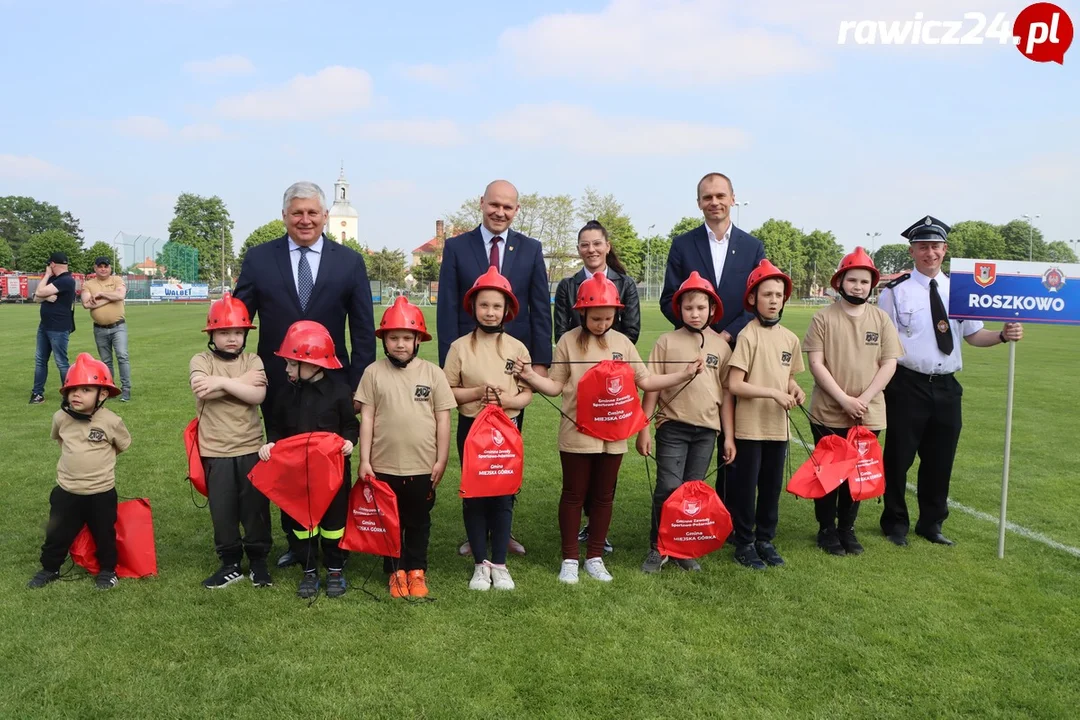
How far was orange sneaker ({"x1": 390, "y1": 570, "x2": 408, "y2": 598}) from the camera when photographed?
13.8 ft

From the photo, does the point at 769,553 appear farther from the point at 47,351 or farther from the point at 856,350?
the point at 47,351

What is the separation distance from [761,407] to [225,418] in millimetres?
3183

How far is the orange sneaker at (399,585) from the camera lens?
4.19 metres

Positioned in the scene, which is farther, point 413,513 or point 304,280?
point 304,280

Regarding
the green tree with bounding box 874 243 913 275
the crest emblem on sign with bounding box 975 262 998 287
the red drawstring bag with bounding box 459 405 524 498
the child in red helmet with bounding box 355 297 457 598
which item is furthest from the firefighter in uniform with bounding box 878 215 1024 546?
the green tree with bounding box 874 243 913 275

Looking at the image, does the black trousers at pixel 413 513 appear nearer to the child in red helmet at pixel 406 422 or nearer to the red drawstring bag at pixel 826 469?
the child in red helmet at pixel 406 422

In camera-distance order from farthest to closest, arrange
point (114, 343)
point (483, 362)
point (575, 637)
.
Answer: point (114, 343)
point (483, 362)
point (575, 637)

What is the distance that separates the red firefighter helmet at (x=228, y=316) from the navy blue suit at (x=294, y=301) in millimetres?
170

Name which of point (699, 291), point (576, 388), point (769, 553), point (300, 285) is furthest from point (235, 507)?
point (769, 553)

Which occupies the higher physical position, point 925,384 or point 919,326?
point 919,326

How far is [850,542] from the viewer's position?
5.06 metres

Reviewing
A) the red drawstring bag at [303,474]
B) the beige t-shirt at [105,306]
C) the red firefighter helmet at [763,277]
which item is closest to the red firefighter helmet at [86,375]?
the red drawstring bag at [303,474]

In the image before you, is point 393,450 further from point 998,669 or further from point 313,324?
point 998,669

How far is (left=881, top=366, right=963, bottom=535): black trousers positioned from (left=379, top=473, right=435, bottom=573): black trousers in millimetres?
3208
